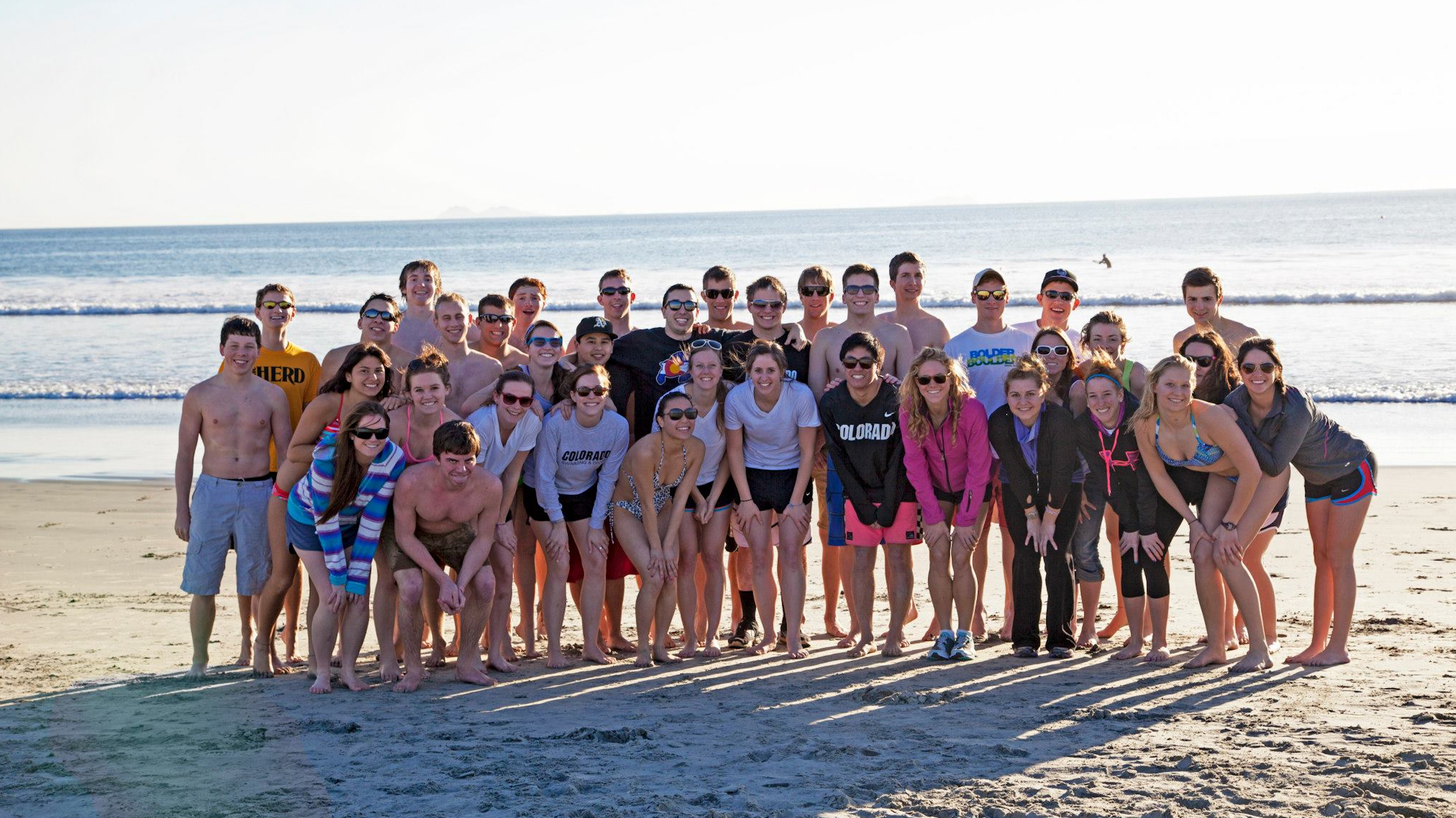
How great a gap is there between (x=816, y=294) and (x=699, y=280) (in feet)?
112

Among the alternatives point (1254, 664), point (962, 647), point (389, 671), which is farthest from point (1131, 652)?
point (389, 671)

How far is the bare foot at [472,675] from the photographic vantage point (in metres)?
5.95

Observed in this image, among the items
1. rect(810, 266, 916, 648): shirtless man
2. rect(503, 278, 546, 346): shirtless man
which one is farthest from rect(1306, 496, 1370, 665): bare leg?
rect(503, 278, 546, 346): shirtless man

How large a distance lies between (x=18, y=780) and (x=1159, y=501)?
519 centimetres

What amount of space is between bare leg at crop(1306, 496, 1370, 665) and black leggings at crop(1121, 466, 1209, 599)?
645mm

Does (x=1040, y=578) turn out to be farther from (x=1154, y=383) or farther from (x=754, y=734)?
(x=754, y=734)

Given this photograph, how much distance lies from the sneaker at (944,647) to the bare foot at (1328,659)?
173 centimetres

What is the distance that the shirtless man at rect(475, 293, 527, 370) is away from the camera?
6977 millimetres

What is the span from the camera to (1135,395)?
645cm

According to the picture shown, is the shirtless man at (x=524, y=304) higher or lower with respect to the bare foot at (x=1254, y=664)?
higher

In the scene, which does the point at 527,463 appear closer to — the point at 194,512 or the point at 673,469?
the point at 673,469

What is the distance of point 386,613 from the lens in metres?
5.88

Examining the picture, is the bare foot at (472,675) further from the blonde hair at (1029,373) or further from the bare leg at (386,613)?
the blonde hair at (1029,373)

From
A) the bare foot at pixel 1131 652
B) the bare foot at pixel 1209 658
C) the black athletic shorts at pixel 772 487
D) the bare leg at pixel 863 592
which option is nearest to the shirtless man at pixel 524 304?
the black athletic shorts at pixel 772 487
